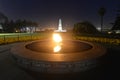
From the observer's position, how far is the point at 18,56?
27.1 feet

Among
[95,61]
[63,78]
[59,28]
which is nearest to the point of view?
[63,78]

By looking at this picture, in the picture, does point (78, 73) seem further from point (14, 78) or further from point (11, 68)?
point (11, 68)

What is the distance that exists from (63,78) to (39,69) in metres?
1.31

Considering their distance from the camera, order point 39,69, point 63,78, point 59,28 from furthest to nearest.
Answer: point 59,28 → point 39,69 → point 63,78

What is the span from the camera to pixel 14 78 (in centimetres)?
702

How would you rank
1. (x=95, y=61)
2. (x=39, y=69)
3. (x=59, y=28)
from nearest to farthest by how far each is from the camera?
(x=39, y=69) < (x=95, y=61) < (x=59, y=28)

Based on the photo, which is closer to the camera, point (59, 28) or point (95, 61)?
point (95, 61)

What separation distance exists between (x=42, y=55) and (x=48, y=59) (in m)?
0.81

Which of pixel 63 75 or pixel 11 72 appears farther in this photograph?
pixel 11 72

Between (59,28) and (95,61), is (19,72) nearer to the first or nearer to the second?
(95,61)

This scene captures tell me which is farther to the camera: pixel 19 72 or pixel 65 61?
pixel 19 72

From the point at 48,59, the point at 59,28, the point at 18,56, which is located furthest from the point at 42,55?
the point at 59,28

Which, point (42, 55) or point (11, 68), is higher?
point (42, 55)

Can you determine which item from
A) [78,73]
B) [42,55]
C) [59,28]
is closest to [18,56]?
[42,55]
